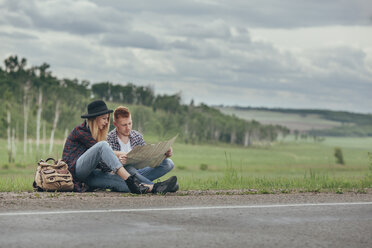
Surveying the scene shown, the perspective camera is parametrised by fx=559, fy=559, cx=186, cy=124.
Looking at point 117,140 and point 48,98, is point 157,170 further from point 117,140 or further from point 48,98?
point 48,98

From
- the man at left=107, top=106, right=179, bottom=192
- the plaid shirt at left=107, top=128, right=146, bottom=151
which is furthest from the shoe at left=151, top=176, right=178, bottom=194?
the plaid shirt at left=107, top=128, right=146, bottom=151

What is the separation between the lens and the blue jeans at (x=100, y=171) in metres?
8.78

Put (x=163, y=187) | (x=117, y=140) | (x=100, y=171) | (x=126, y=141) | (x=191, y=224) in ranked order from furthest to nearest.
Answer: (x=126, y=141) < (x=117, y=140) < (x=100, y=171) < (x=163, y=187) < (x=191, y=224)

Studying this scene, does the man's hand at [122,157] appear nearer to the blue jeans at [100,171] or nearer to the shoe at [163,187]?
the blue jeans at [100,171]

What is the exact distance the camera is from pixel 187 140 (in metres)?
164

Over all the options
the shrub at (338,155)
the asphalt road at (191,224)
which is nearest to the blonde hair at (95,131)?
the asphalt road at (191,224)

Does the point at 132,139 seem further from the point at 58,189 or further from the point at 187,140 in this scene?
the point at 187,140

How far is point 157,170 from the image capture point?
973 centimetres

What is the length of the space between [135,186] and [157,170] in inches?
36.6

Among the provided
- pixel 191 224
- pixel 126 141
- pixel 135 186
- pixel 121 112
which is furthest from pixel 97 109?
pixel 191 224

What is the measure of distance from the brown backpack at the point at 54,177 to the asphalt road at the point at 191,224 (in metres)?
0.85

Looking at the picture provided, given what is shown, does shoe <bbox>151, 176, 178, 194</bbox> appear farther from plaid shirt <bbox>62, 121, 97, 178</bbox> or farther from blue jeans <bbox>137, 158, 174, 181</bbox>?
plaid shirt <bbox>62, 121, 97, 178</bbox>

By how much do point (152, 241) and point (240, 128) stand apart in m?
192

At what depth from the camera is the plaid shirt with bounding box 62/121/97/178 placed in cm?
899
